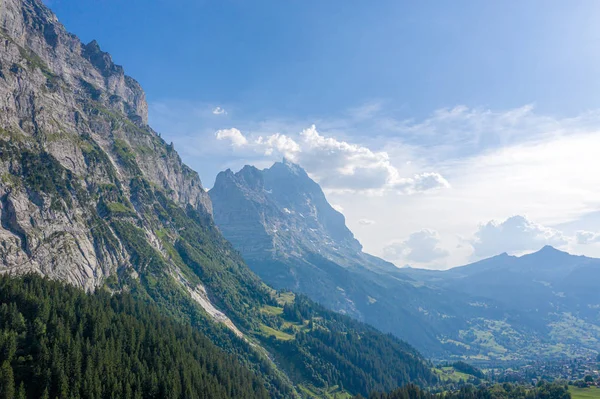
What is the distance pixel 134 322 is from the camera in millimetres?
153000

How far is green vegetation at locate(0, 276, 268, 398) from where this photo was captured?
99688 mm

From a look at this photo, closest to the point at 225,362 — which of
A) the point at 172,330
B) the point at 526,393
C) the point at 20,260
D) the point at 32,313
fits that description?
the point at 172,330

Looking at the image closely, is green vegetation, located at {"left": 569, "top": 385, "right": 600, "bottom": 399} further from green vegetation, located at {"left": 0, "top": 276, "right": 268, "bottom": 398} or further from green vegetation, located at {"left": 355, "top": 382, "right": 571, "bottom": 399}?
green vegetation, located at {"left": 0, "top": 276, "right": 268, "bottom": 398}

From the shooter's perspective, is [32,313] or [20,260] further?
[20,260]

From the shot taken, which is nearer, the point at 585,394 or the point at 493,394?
the point at 493,394

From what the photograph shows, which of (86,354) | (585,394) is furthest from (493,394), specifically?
(86,354)

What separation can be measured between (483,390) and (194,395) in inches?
5401

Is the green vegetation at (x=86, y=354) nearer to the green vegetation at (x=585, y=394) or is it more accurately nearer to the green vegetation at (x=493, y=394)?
the green vegetation at (x=493, y=394)

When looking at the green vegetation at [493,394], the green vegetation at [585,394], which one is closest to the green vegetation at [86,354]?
the green vegetation at [493,394]

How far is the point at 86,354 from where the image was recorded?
114375 mm

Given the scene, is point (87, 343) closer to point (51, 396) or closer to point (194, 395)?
point (51, 396)

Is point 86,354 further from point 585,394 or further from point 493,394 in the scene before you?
point 585,394

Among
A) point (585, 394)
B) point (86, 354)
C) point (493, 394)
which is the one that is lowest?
point (585, 394)

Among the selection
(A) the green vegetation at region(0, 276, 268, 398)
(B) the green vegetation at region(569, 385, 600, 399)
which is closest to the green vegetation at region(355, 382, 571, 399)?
(B) the green vegetation at region(569, 385, 600, 399)
